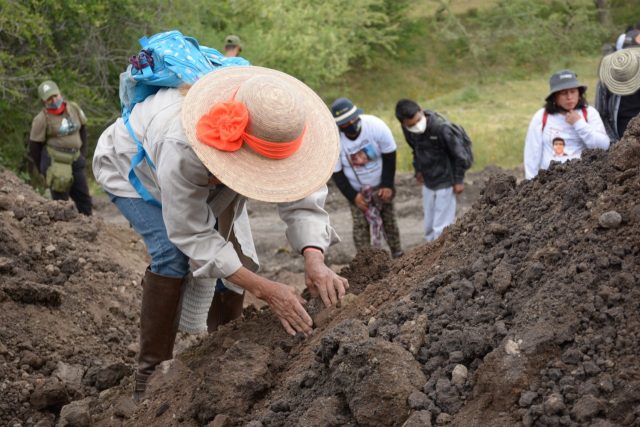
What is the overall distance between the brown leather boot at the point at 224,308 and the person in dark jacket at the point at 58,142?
553cm

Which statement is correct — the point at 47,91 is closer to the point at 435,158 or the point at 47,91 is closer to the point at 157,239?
the point at 435,158

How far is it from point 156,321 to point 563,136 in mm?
3565

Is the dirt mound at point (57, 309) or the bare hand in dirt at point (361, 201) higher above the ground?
the dirt mound at point (57, 309)

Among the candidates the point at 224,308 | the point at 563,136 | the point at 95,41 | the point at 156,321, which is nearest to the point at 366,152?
the point at 563,136

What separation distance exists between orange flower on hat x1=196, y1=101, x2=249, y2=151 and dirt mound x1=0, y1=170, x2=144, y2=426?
189 cm

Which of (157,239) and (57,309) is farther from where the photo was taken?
(57,309)

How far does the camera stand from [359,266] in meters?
4.81

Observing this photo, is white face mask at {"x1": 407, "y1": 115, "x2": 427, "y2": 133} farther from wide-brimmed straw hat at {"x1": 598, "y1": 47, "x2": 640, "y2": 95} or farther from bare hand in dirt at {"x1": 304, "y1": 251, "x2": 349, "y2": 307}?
bare hand in dirt at {"x1": 304, "y1": 251, "x2": 349, "y2": 307}

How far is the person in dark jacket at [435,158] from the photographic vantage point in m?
8.39

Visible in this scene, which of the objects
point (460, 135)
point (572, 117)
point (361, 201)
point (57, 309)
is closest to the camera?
point (57, 309)

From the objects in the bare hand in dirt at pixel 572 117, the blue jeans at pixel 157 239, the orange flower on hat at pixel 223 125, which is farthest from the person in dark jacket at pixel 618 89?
the orange flower on hat at pixel 223 125

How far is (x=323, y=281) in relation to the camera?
14.0 ft

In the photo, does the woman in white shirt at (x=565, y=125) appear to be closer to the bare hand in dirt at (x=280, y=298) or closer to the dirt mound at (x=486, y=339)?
the dirt mound at (x=486, y=339)

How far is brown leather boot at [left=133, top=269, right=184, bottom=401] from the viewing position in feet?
14.5
